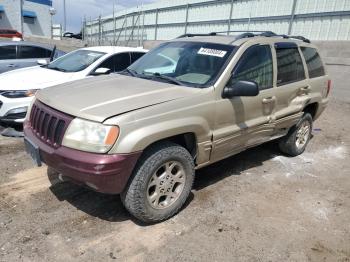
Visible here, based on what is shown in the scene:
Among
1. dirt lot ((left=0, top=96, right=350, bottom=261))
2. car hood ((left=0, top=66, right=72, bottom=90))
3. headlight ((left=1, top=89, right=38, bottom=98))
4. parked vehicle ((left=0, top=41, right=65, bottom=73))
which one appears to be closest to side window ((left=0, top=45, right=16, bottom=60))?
parked vehicle ((left=0, top=41, right=65, bottom=73))

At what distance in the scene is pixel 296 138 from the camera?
5.88m

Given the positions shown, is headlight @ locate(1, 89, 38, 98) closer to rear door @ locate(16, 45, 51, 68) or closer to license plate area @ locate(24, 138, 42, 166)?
license plate area @ locate(24, 138, 42, 166)

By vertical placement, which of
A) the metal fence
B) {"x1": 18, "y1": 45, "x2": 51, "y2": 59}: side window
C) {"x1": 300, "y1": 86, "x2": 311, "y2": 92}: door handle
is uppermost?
the metal fence

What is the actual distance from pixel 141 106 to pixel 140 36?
71.4ft

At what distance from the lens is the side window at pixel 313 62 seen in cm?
565

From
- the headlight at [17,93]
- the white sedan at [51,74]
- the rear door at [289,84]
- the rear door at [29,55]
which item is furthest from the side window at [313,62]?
the rear door at [29,55]

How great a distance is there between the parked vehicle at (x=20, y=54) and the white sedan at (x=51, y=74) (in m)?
1.91

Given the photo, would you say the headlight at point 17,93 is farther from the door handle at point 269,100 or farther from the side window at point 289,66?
the side window at point 289,66

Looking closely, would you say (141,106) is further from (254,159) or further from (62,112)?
(254,159)

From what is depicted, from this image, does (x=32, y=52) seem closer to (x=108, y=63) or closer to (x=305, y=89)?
(x=108, y=63)

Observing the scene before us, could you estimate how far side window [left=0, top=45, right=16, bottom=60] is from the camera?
909 cm

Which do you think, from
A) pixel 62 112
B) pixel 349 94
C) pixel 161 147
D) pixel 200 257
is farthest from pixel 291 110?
pixel 349 94

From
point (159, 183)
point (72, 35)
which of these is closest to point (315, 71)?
point (159, 183)

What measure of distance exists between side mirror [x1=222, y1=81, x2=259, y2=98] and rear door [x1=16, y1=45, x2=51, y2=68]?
6.80 metres
